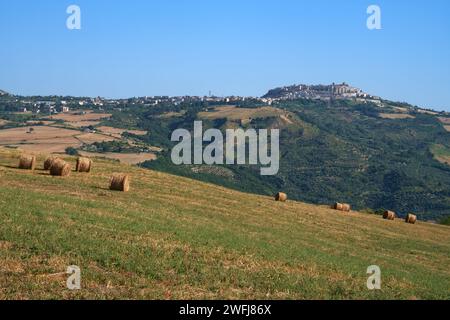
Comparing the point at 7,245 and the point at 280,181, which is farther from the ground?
the point at 7,245

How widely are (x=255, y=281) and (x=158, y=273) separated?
227 cm

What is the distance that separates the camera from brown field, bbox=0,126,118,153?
11296 centimetres

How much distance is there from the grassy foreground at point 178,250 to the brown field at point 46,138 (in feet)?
273

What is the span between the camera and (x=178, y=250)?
15742 millimetres

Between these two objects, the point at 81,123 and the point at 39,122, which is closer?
the point at 39,122

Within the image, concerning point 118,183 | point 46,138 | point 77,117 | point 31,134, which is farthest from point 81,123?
point 118,183

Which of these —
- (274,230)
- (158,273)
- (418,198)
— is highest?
(158,273)

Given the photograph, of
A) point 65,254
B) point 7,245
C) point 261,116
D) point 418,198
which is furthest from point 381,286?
point 261,116

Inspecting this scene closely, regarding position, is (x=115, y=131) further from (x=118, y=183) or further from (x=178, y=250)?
(x=178, y=250)

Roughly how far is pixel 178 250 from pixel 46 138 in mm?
117954

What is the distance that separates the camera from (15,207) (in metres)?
18.4

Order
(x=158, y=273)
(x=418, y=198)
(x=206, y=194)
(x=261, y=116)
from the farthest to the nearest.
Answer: (x=261, y=116), (x=418, y=198), (x=206, y=194), (x=158, y=273)
